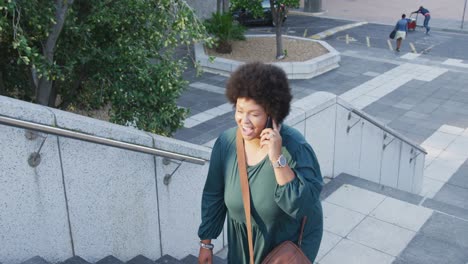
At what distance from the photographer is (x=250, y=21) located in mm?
24453

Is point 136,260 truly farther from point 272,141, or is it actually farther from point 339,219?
point 339,219

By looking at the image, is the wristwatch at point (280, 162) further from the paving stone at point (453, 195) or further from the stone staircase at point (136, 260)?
the paving stone at point (453, 195)

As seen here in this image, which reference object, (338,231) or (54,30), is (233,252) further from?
(54,30)

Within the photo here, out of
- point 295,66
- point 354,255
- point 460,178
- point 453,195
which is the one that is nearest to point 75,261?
point 354,255

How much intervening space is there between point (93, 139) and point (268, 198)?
62.9 inches

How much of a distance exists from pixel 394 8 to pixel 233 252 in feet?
102

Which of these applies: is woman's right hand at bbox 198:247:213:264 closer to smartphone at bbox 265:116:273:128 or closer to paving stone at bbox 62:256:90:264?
smartphone at bbox 265:116:273:128

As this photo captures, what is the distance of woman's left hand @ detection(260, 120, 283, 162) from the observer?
2471 millimetres

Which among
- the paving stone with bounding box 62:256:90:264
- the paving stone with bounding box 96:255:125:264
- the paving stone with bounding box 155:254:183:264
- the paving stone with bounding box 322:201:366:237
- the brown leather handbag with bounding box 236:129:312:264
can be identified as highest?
the brown leather handbag with bounding box 236:129:312:264

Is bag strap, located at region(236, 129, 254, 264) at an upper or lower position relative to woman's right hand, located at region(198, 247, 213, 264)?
upper

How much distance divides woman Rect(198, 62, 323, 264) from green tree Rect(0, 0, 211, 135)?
3.06 m

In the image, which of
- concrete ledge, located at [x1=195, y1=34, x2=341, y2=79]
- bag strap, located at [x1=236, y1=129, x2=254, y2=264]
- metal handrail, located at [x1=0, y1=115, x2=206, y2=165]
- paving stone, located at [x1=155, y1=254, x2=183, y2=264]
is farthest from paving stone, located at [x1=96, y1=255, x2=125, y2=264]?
concrete ledge, located at [x1=195, y1=34, x2=341, y2=79]

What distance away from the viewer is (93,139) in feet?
12.0

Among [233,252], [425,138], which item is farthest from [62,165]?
[425,138]
